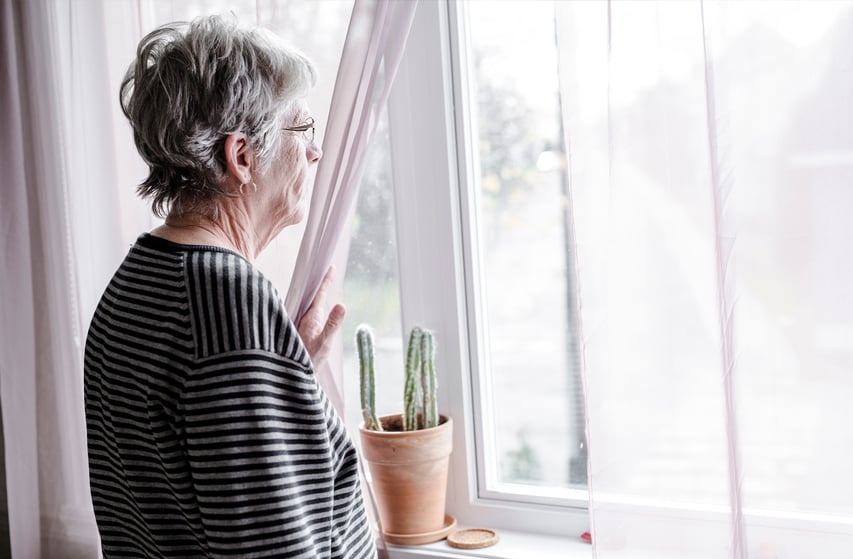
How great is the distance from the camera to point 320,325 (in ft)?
4.64

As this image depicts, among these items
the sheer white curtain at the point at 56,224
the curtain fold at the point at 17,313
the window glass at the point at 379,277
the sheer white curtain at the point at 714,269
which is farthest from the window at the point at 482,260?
the curtain fold at the point at 17,313

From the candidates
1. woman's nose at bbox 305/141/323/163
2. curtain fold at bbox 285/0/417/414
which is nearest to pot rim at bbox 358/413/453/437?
curtain fold at bbox 285/0/417/414

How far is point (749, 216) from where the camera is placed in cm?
113

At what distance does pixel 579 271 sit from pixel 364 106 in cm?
47

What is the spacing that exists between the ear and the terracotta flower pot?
0.64 metres

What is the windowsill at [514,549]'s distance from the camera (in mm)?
1525

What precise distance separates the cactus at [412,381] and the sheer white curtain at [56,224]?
653 millimetres

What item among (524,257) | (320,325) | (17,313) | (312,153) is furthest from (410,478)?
(17,313)

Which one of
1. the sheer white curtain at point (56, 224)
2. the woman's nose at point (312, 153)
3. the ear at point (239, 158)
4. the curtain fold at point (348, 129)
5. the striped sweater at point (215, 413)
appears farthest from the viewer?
the sheer white curtain at point (56, 224)

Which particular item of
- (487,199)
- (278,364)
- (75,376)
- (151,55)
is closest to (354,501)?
(278,364)

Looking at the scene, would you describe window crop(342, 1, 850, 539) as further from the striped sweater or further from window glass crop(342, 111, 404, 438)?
the striped sweater

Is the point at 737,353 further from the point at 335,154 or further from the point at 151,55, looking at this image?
the point at 151,55

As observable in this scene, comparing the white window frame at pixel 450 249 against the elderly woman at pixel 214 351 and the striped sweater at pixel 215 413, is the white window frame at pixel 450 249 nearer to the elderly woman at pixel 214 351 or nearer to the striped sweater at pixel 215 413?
the elderly woman at pixel 214 351

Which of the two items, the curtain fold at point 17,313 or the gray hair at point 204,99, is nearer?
the gray hair at point 204,99
